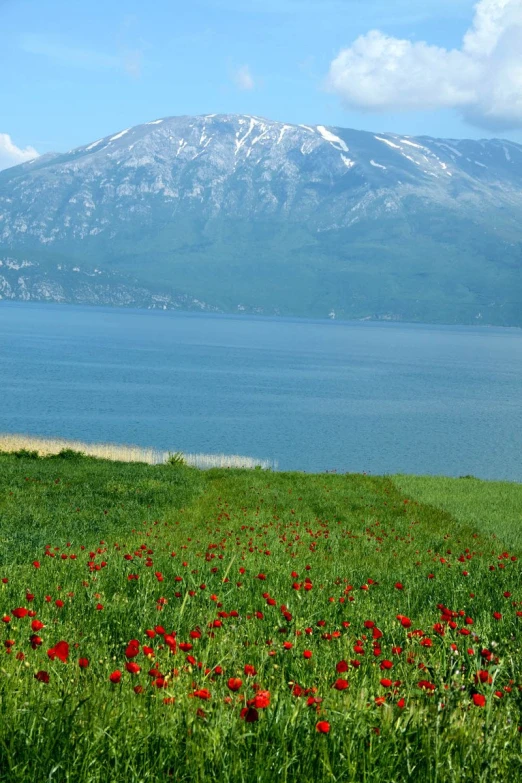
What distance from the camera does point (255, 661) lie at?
713cm

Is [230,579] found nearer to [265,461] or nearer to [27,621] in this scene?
[27,621]

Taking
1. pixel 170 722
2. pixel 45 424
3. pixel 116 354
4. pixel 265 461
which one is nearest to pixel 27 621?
pixel 170 722

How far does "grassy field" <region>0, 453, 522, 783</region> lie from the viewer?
15.1ft

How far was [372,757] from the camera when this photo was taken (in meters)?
4.70

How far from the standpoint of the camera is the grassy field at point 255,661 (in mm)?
4617

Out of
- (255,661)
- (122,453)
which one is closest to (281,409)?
(122,453)

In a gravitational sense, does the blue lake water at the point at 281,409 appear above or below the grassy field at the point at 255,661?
below

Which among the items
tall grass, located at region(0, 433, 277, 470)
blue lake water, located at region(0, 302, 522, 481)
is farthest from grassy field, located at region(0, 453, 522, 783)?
blue lake water, located at region(0, 302, 522, 481)

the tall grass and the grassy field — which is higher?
the grassy field

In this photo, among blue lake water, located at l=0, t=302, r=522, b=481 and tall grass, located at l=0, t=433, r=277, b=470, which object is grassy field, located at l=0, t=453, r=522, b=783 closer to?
tall grass, located at l=0, t=433, r=277, b=470

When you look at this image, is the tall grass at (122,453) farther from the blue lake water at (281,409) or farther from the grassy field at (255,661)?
the grassy field at (255,661)

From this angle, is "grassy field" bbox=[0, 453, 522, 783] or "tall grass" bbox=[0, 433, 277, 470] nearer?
"grassy field" bbox=[0, 453, 522, 783]

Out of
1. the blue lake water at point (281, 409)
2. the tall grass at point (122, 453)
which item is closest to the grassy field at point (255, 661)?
the tall grass at point (122, 453)

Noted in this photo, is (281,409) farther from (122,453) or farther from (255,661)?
(255,661)
